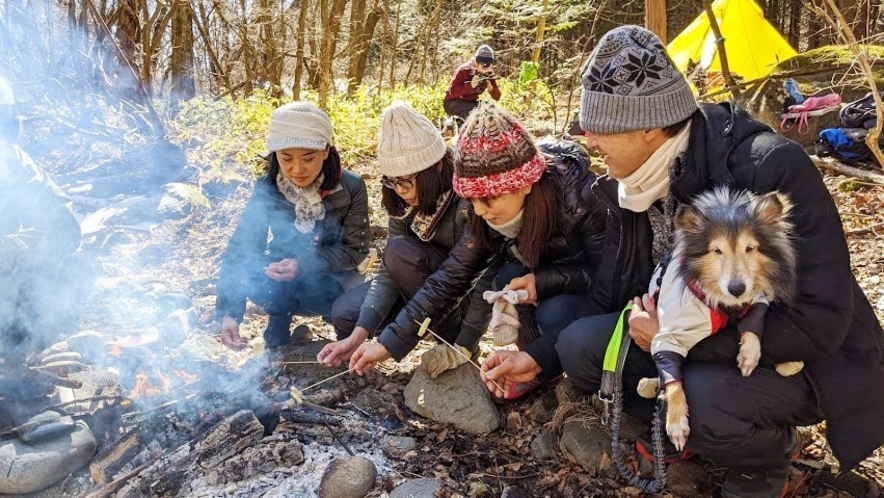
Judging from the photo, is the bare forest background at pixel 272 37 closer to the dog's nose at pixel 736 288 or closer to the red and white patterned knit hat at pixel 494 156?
the red and white patterned knit hat at pixel 494 156

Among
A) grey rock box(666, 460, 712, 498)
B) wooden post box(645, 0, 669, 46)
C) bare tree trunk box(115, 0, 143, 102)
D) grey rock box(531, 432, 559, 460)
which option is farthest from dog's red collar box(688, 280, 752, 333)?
bare tree trunk box(115, 0, 143, 102)

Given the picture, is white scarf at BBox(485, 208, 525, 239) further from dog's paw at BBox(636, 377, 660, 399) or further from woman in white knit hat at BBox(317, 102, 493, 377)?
dog's paw at BBox(636, 377, 660, 399)

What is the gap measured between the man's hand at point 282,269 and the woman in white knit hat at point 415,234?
1.65ft

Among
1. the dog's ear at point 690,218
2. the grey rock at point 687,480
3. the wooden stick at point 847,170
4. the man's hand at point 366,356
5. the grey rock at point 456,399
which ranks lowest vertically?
the grey rock at point 456,399

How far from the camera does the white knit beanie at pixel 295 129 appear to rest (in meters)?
3.78

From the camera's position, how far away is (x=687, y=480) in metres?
2.70

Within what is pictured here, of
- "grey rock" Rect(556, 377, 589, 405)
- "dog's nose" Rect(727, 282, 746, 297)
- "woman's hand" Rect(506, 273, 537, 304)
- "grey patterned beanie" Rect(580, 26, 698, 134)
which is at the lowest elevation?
"grey rock" Rect(556, 377, 589, 405)

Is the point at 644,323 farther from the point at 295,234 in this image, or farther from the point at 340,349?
the point at 295,234

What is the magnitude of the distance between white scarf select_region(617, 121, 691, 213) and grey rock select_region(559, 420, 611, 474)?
112 cm

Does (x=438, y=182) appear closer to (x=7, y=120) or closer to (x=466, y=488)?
(x=466, y=488)

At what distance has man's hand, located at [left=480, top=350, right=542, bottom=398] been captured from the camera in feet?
9.71

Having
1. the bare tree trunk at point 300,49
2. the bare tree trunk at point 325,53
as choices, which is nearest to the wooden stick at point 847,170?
the bare tree trunk at point 325,53

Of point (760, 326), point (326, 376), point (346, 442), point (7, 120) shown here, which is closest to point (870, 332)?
point (760, 326)

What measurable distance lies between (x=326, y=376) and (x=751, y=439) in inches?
90.9
